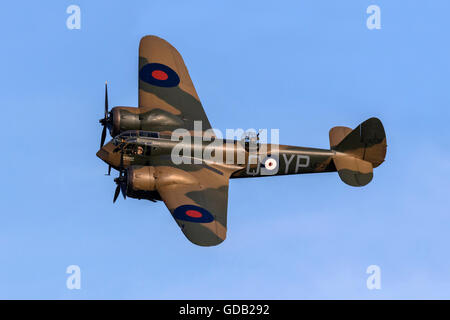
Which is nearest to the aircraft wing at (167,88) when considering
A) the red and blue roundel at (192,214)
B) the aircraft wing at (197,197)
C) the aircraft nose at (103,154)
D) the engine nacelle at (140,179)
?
the aircraft nose at (103,154)

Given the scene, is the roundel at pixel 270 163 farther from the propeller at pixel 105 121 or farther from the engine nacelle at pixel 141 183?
the propeller at pixel 105 121

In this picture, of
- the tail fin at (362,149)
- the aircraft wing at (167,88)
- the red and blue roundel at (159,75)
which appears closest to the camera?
the tail fin at (362,149)

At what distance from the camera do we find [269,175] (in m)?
45.3

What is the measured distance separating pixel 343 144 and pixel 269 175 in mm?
4142

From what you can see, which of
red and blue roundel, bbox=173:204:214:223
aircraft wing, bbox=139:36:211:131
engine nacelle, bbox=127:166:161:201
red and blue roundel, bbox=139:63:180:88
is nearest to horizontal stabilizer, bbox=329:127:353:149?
aircraft wing, bbox=139:36:211:131

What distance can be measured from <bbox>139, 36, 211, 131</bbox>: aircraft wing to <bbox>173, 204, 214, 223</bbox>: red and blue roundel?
5.65m

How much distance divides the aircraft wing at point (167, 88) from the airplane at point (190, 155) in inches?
2.1

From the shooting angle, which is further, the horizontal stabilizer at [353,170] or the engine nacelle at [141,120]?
the engine nacelle at [141,120]

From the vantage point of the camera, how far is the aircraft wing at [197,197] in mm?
39812

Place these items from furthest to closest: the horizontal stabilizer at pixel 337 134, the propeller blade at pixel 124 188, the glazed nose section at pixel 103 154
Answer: the horizontal stabilizer at pixel 337 134
the glazed nose section at pixel 103 154
the propeller blade at pixel 124 188

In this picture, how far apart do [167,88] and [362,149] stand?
10.5 m

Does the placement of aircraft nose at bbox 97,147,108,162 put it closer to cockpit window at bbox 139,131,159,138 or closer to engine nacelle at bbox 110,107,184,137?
engine nacelle at bbox 110,107,184,137

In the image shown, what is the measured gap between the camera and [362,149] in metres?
45.8
